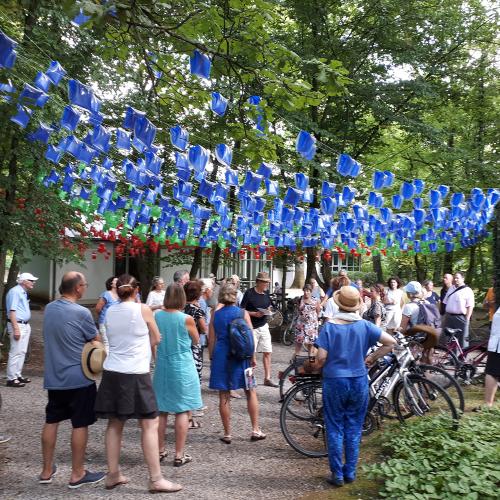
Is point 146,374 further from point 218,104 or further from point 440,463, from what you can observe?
point 218,104

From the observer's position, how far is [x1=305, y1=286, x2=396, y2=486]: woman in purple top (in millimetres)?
4824

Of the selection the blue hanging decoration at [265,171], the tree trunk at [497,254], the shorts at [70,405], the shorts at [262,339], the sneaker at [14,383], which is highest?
the blue hanging decoration at [265,171]

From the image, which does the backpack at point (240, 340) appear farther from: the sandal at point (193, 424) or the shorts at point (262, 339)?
the shorts at point (262, 339)

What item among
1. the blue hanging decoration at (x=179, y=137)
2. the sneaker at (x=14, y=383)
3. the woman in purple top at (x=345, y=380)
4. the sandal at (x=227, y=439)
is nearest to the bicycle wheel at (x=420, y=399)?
the woman in purple top at (x=345, y=380)

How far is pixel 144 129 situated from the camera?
5.58 meters

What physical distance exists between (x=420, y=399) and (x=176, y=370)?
2722 millimetres

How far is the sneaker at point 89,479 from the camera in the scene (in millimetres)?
4688

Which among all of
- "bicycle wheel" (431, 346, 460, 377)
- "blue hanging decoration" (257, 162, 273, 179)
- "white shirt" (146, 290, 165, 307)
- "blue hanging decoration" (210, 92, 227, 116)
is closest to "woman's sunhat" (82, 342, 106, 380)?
"blue hanging decoration" (210, 92, 227, 116)

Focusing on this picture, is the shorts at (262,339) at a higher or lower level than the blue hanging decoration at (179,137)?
lower

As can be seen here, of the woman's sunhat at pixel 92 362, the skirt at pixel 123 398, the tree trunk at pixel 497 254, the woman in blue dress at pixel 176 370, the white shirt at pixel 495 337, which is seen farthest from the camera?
the tree trunk at pixel 497 254

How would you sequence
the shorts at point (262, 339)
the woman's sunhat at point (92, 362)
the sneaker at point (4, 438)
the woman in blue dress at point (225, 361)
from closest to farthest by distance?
the woman's sunhat at point (92, 362) → the woman in blue dress at point (225, 361) → the sneaker at point (4, 438) → the shorts at point (262, 339)

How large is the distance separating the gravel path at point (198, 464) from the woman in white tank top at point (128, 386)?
1.05 ft

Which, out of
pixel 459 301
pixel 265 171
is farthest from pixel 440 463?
pixel 459 301

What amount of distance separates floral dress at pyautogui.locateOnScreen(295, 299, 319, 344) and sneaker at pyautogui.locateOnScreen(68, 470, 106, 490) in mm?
4941
